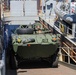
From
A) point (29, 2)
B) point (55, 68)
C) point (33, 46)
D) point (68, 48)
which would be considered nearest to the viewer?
point (33, 46)

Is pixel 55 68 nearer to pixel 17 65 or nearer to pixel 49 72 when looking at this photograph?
pixel 49 72

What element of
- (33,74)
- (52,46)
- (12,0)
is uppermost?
(12,0)

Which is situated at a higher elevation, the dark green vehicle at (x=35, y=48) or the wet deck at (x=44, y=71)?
the dark green vehicle at (x=35, y=48)

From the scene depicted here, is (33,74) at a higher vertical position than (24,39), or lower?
lower

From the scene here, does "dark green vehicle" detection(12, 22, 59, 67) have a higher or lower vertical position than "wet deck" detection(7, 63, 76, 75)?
higher

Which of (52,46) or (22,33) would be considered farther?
(22,33)

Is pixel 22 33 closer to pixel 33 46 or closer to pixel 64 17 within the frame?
pixel 33 46

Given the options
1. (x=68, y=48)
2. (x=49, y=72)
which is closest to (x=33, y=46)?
(x=49, y=72)

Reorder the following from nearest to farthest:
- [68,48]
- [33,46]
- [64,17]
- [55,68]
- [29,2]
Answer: [33,46]
[55,68]
[68,48]
[64,17]
[29,2]

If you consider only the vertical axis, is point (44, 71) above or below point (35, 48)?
below

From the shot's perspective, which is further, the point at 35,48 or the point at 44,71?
the point at 44,71

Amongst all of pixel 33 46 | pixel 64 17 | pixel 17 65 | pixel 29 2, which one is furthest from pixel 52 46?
pixel 29 2

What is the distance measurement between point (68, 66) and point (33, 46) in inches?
63.4

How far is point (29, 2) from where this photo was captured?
61.8 ft
